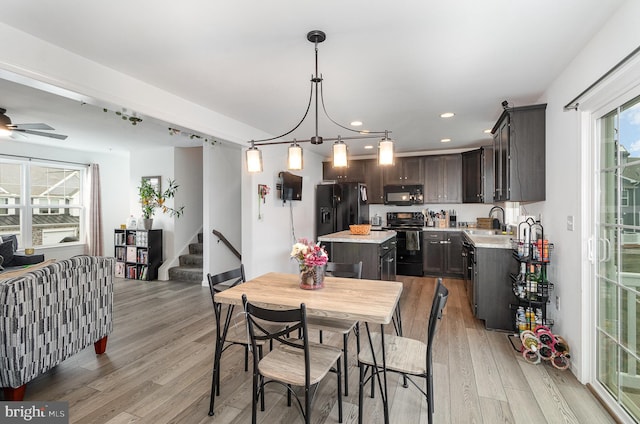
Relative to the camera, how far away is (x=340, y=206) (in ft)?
20.5

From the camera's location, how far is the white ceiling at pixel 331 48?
1.81 m

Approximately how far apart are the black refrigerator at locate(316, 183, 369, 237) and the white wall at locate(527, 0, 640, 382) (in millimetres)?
3488


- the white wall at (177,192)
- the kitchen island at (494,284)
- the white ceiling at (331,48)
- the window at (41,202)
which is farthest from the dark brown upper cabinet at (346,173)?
the window at (41,202)

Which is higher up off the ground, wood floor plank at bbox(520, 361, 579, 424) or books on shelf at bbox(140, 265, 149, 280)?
books on shelf at bbox(140, 265, 149, 280)

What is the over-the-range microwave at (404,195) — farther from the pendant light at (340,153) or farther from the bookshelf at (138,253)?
the bookshelf at (138,253)

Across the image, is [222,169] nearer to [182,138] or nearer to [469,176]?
[182,138]

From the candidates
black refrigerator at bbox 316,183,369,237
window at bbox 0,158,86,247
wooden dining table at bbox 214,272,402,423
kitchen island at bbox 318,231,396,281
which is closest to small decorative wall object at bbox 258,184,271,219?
kitchen island at bbox 318,231,396,281

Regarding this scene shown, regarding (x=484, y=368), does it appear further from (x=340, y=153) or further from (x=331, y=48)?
(x=331, y=48)

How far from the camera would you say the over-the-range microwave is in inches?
244

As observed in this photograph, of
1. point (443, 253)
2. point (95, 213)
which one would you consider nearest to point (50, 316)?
point (95, 213)

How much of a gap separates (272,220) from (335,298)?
317cm

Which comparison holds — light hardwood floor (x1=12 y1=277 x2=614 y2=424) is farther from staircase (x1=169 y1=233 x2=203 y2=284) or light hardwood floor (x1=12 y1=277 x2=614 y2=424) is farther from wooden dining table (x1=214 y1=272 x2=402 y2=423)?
staircase (x1=169 y1=233 x2=203 y2=284)

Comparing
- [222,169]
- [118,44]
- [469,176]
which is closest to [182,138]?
[222,169]

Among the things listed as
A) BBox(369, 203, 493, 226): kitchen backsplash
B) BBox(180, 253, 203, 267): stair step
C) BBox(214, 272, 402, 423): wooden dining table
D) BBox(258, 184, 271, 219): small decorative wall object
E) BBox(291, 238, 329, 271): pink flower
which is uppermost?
BBox(258, 184, 271, 219): small decorative wall object
